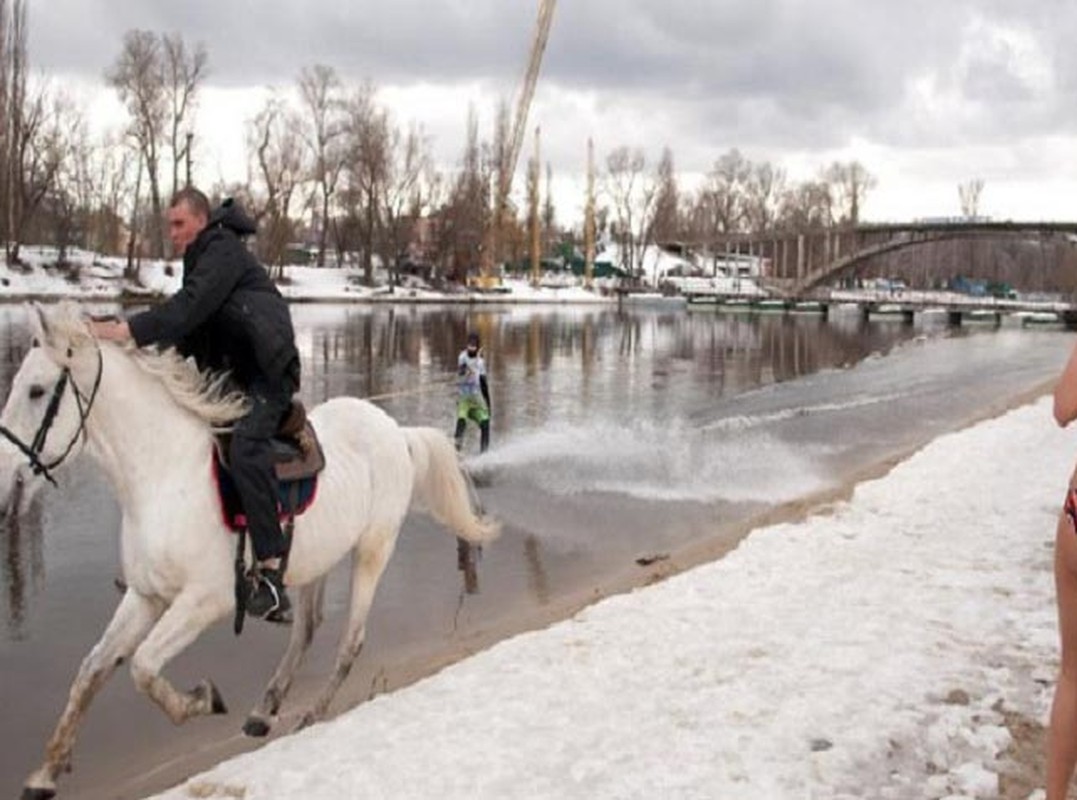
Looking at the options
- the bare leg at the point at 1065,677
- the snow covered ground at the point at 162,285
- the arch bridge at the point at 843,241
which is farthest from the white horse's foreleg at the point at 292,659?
the arch bridge at the point at 843,241

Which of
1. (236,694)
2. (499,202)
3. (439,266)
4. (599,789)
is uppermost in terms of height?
(499,202)

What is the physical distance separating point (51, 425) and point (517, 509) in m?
8.09

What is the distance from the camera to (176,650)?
4.66m

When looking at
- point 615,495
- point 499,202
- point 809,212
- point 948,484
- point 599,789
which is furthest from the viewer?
point 809,212

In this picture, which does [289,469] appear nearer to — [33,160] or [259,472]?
[259,472]

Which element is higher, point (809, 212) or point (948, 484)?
point (809, 212)

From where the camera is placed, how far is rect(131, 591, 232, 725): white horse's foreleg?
4.56 m

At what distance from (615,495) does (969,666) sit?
7.68 m

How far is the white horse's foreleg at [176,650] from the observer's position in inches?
179

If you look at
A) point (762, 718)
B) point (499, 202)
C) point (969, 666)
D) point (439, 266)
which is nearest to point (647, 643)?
point (762, 718)

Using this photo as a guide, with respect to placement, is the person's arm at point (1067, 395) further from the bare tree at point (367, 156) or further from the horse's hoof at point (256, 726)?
the bare tree at point (367, 156)

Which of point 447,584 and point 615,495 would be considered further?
point 615,495

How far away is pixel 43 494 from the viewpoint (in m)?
12.2

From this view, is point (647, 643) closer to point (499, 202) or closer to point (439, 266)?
point (439, 266)
